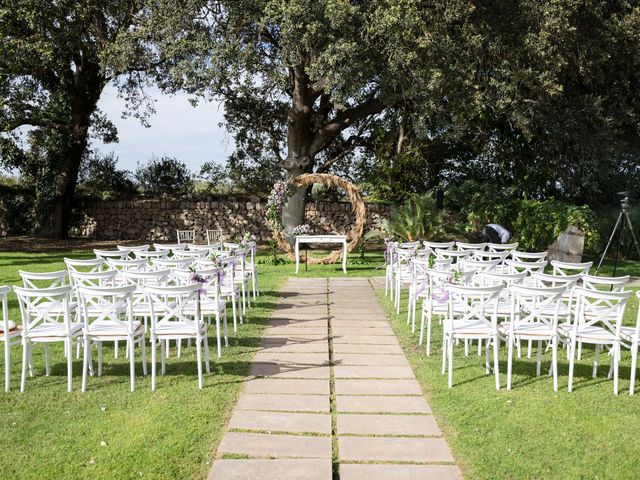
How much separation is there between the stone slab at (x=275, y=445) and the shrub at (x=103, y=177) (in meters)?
20.1

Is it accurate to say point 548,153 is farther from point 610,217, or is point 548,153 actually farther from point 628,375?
point 628,375

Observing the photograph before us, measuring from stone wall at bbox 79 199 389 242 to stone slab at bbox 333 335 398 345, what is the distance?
13.2 metres

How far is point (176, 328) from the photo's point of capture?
18.6 feet

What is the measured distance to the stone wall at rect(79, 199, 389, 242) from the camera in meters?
21.1

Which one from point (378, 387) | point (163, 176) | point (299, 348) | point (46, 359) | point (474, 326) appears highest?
point (163, 176)

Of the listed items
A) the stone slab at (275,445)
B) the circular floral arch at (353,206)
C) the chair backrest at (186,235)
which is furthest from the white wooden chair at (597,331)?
the chair backrest at (186,235)

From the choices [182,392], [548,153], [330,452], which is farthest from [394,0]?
[330,452]

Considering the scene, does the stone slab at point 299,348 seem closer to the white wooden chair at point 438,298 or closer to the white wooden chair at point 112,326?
the white wooden chair at point 438,298

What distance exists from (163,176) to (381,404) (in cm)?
1935

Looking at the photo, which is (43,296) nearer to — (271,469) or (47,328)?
(47,328)

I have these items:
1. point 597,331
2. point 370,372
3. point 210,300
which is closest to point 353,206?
point 210,300

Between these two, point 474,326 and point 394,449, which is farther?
point 474,326

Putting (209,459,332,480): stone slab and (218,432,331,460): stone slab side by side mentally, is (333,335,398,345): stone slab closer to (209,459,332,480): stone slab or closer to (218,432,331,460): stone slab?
(218,432,331,460): stone slab

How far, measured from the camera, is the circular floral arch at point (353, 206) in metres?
14.7
